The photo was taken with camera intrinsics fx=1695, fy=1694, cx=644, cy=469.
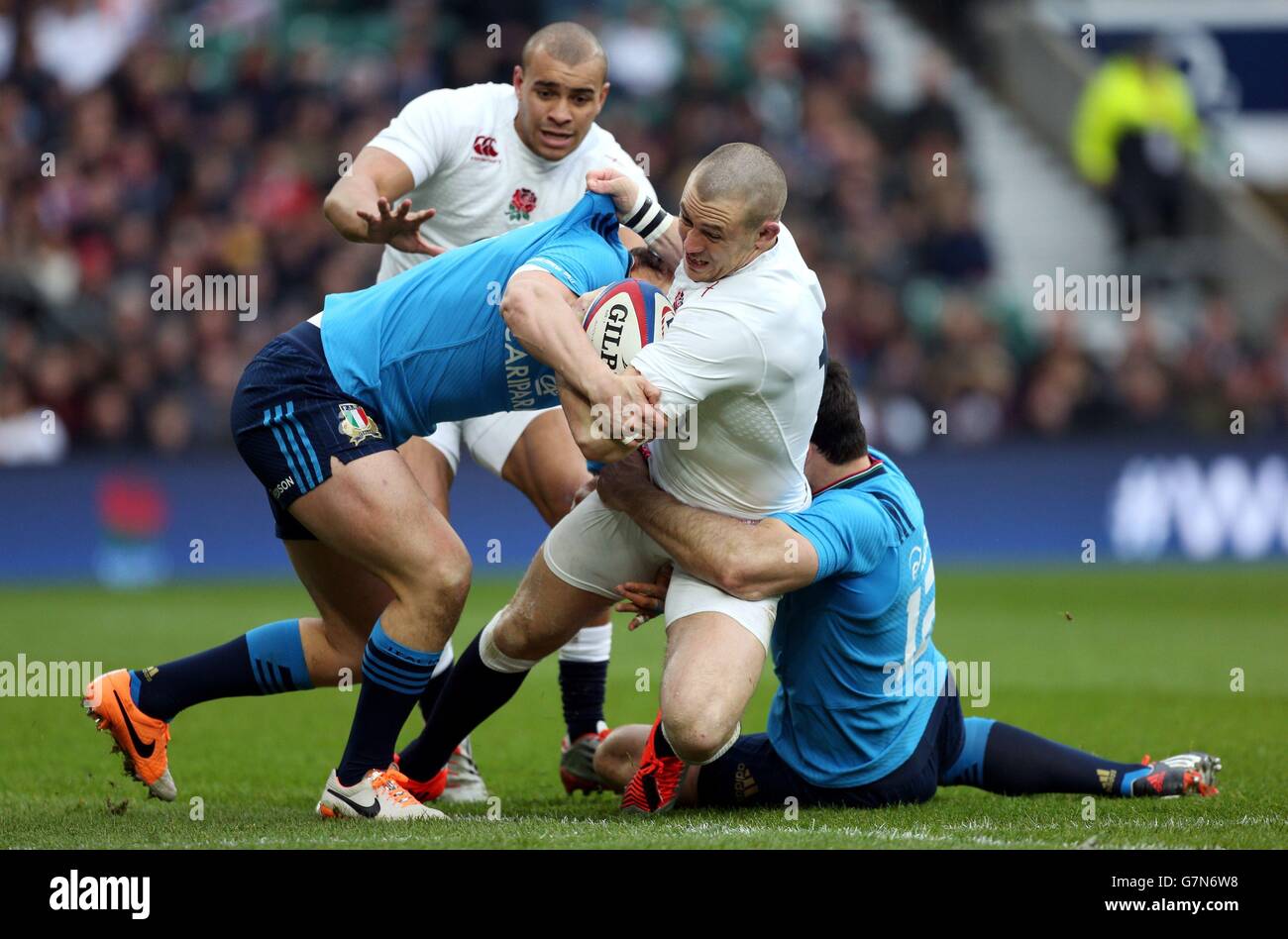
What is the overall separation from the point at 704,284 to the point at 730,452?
558mm

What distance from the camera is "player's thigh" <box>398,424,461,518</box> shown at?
6785mm

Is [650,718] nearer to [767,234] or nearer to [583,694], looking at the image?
[583,694]

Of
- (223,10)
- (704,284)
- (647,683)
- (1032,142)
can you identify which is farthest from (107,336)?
(1032,142)

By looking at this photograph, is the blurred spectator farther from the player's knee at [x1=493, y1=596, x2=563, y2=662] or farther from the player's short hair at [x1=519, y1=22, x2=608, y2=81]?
the player's knee at [x1=493, y1=596, x2=563, y2=662]

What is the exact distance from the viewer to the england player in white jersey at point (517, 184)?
669 centimetres

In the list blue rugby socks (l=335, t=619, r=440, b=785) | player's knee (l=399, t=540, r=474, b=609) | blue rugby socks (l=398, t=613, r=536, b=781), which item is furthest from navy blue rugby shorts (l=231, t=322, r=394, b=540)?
blue rugby socks (l=398, t=613, r=536, b=781)

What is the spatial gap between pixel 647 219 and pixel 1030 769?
7.78 feet

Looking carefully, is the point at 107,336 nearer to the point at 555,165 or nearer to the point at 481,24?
the point at 481,24

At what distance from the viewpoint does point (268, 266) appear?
1608 centimetres

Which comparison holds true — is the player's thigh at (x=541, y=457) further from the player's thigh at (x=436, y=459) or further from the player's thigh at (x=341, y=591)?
the player's thigh at (x=341, y=591)

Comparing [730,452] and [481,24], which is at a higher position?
[481,24]
